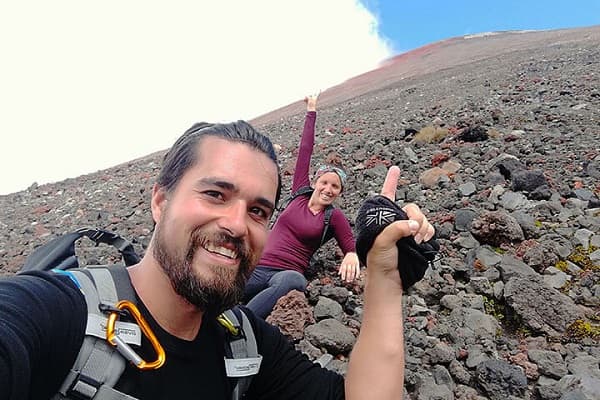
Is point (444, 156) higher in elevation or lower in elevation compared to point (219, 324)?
lower

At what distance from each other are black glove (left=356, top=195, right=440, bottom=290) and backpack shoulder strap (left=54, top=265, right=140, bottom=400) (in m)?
1.03

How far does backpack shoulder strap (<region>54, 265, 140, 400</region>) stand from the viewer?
1508mm

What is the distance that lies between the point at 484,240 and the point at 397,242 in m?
3.56

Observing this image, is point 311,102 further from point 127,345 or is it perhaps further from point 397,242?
point 127,345

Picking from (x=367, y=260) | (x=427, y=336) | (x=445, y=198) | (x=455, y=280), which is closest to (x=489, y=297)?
(x=455, y=280)

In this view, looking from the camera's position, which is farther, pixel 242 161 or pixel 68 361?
pixel 242 161

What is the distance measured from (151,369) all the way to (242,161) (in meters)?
0.95

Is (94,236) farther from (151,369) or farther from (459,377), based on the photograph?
(459,377)

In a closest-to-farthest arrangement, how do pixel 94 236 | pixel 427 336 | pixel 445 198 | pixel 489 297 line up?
1. pixel 94 236
2. pixel 427 336
3. pixel 489 297
4. pixel 445 198

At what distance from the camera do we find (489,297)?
4.52 meters

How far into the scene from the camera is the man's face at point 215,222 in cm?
199

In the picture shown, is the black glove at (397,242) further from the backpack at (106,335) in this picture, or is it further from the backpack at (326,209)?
the backpack at (326,209)

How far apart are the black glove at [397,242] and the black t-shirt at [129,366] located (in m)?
0.65

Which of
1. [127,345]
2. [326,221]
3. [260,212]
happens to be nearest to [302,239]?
[326,221]
